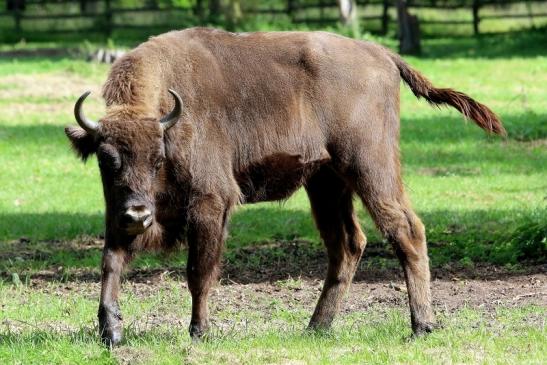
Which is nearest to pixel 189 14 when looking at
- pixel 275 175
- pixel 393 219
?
pixel 275 175

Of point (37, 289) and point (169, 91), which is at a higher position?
point (169, 91)

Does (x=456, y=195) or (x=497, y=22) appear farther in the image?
(x=497, y=22)

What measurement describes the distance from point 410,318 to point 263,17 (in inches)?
1167

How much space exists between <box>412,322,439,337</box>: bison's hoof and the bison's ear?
8.31 feet

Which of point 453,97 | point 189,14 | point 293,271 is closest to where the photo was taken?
point 453,97

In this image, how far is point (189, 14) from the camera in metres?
38.9

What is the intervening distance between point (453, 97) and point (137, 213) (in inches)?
110

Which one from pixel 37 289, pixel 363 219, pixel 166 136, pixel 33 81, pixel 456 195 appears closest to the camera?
pixel 166 136

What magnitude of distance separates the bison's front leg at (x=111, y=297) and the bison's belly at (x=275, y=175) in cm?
107

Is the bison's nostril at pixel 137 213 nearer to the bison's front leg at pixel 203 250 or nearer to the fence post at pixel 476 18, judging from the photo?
the bison's front leg at pixel 203 250

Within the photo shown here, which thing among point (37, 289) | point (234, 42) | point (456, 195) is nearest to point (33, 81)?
point (456, 195)

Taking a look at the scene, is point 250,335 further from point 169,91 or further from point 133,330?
point 169,91

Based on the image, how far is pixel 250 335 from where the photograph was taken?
311 inches

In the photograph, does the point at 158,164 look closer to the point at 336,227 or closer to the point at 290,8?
the point at 336,227
